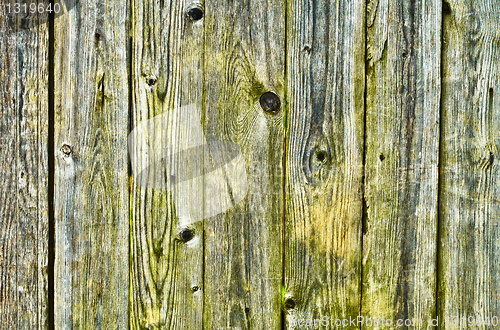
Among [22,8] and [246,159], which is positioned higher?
[22,8]

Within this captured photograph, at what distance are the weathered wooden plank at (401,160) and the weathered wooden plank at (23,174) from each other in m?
1.11

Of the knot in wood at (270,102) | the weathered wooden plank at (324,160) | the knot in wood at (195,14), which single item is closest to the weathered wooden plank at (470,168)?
the weathered wooden plank at (324,160)

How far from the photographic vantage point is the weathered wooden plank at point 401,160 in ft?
4.01

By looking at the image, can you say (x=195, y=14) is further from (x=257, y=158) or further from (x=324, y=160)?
(x=324, y=160)

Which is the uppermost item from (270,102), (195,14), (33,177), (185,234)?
(195,14)

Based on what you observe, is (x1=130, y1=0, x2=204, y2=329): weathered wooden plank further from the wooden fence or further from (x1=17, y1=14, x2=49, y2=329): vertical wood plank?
(x1=17, y1=14, x2=49, y2=329): vertical wood plank

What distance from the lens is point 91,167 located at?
121 centimetres

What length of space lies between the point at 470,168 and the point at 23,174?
5.04 ft

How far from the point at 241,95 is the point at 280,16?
297 mm

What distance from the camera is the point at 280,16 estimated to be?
1209mm

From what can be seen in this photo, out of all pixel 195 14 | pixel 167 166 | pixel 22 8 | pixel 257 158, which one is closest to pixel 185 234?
pixel 167 166

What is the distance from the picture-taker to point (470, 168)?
4.10ft

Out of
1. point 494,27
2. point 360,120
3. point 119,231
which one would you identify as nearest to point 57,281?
point 119,231

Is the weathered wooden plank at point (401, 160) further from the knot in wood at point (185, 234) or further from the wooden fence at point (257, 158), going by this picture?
the knot in wood at point (185, 234)
